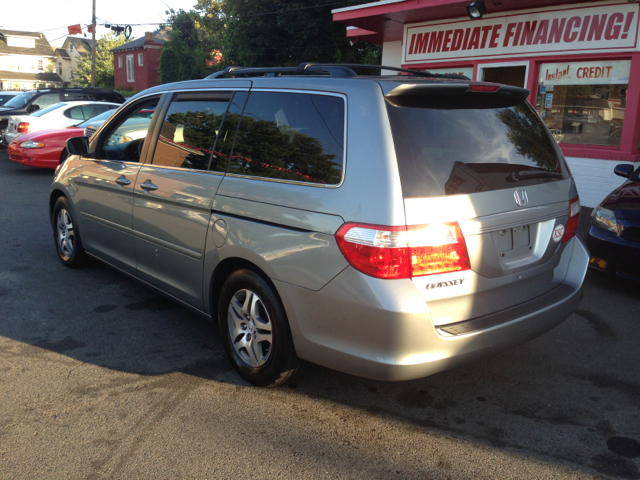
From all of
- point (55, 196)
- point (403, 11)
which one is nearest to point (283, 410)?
point (55, 196)

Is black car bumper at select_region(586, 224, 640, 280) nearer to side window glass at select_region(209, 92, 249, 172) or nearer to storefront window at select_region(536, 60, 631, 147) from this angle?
side window glass at select_region(209, 92, 249, 172)

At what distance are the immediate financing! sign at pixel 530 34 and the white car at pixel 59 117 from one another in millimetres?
7600

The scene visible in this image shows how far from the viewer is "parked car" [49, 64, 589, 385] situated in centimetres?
270

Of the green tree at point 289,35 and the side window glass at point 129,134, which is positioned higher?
the green tree at point 289,35

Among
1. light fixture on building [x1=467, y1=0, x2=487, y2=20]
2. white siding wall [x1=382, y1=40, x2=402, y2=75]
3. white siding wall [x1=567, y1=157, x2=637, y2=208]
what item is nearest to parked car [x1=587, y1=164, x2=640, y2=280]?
white siding wall [x1=567, y1=157, x2=637, y2=208]

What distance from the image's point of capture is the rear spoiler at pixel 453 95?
9.46ft

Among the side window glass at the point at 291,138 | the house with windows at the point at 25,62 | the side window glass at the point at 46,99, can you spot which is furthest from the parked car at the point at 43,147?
the house with windows at the point at 25,62

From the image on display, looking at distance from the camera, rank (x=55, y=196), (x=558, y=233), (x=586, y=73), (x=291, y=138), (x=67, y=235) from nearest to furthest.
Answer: (x=291, y=138)
(x=558, y=233)
(x=67, y=235)
(x=55, y=196)
(x=586, y=73)

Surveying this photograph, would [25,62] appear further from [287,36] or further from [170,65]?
[287,36]

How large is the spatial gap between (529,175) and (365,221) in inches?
44.3

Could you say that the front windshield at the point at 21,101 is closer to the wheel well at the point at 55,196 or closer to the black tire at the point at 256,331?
the wheel well at the point at 55,196

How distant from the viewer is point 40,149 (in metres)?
12.0

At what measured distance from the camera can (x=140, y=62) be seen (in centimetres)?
5419

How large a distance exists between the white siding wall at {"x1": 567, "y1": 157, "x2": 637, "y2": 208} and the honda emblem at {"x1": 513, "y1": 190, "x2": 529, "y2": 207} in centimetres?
768
